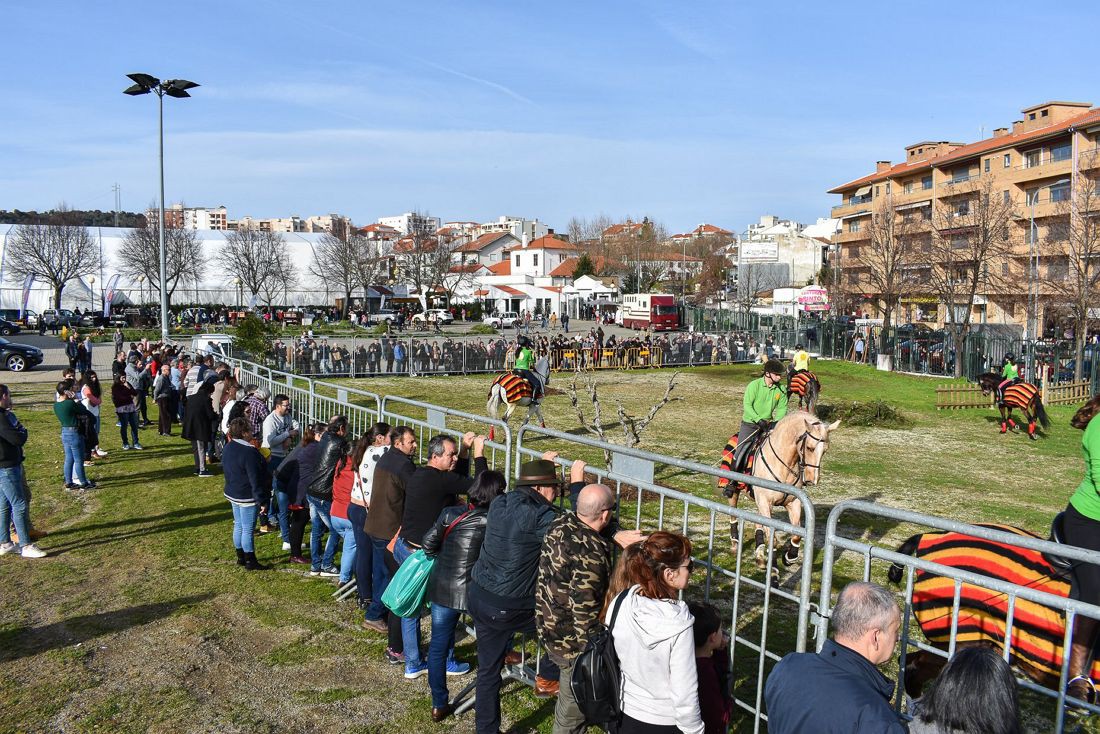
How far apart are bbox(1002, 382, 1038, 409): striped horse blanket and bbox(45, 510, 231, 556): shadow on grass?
1778cm

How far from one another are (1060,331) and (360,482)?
134 ft

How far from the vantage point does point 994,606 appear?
4254 millimetres

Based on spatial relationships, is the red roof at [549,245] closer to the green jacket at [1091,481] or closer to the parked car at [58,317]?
the parked car at [58,317]

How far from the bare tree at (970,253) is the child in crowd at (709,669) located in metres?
35.7

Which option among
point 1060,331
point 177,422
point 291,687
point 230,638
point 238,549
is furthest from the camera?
point 1060,331

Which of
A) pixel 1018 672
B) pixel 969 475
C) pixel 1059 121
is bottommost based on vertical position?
pixel 969 475

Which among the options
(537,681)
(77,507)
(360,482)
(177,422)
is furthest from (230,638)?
(177,422)

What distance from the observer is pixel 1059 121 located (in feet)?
162

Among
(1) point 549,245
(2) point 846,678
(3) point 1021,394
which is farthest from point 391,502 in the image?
(1) point 549,245

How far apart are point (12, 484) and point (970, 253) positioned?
144 ft

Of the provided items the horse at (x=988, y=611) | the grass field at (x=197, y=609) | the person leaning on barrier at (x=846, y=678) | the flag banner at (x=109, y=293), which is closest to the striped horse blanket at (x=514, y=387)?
the grass field at (x=197, y=609)

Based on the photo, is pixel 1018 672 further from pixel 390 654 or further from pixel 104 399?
pixel 104 399

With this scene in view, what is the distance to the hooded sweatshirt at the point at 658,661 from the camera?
11.2 ft

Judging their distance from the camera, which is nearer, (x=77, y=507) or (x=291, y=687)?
(x=291, y=687)
